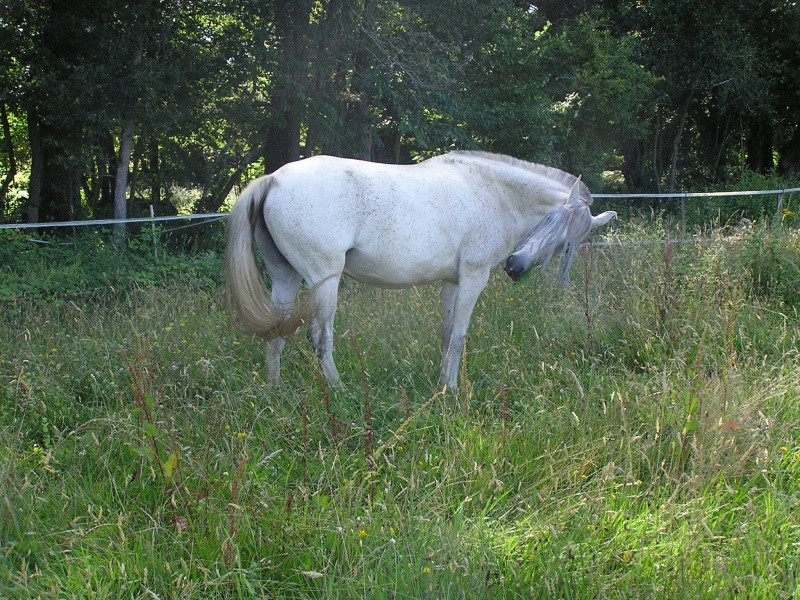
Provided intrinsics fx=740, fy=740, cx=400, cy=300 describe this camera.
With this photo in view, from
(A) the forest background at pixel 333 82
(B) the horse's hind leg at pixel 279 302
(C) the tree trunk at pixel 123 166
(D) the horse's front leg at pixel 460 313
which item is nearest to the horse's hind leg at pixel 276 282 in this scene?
(B) the horse's hind leg at pixel 279 302

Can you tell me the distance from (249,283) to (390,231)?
94cm

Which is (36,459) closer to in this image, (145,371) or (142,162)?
(145,371)

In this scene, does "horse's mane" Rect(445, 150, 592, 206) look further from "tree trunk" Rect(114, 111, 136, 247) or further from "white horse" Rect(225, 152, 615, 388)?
"tree trunk" Rect(114, 111, 136, 247)

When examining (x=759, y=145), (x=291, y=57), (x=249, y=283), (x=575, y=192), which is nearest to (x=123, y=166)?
(x=291, y=57)

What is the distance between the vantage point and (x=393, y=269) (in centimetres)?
482

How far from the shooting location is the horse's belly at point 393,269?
15.7 ft

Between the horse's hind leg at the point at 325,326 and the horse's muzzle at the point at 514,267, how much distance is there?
45.9 inches

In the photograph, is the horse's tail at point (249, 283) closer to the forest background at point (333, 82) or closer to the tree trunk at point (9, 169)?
the forest background at point (333, 82)

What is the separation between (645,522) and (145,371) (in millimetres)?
2428

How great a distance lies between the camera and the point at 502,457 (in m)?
3.38

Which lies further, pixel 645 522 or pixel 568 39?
pixel 568 39

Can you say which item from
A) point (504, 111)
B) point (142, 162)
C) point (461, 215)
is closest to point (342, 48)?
point (504, 111)

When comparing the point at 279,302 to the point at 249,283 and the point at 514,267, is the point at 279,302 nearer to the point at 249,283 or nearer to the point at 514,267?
the point at 249,283

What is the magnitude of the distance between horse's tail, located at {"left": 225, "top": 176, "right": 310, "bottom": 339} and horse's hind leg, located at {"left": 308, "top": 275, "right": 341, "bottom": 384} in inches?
8.3
